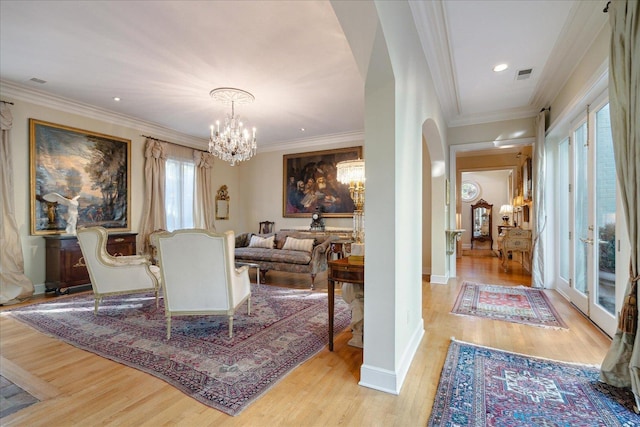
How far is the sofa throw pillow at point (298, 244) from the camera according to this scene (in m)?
5.61

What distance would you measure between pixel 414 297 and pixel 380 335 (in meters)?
0.79

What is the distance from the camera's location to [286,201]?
7691mm

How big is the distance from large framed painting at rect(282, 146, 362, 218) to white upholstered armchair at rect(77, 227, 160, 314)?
13.5ft

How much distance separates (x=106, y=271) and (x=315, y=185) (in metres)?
4.61

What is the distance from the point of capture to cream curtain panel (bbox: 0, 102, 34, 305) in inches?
166

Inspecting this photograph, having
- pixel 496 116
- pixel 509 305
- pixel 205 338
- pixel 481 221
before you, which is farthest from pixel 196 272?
pixel 481 221

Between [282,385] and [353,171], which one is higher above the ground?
[353,171]

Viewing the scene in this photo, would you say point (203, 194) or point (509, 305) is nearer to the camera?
point (509, 305)

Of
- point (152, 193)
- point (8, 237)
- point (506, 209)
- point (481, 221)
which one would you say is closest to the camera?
point (8, 237)

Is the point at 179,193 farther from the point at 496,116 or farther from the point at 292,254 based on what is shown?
the point at 496,116

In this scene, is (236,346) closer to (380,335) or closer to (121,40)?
(380,335)

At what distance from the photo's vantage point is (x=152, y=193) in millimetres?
6133

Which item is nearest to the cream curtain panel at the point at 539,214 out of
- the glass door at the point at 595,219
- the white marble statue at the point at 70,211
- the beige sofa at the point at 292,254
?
the glass door at the point at 595,219

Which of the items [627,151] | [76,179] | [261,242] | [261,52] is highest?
[261,52]
